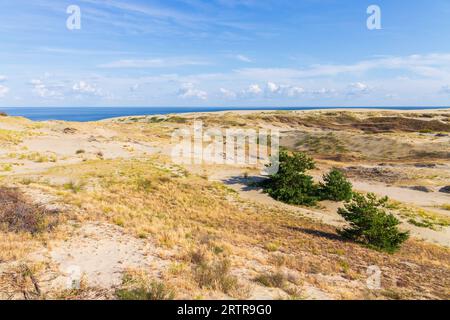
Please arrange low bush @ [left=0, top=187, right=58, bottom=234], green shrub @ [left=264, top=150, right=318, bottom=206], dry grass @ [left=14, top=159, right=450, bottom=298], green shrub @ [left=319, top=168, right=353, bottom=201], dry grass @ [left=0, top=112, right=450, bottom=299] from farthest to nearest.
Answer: green shrub @ [left=319, top=168, right=353, bottom=201], green shrub @ [left=264, top=150, right=318, bottom=206], low bush @ [left=0, top=187, right=58, bottom=234], dry grass @ [left=14, top=159, right=450, bottom=298], dry grass @ [left=0, top=112, right=450, bottom=299]

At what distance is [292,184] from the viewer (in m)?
27.4

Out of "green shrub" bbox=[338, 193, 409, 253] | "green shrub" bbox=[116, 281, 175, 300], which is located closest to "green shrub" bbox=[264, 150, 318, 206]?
"green shrub" bbox=[338, 193, 409, 253]

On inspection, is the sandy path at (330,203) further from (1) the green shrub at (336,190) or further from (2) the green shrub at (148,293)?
(2) the green shrub at (148,293)

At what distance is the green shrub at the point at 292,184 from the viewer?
1008 inches

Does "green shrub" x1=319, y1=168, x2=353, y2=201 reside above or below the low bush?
below

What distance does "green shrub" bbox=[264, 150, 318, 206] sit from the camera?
25594 mm

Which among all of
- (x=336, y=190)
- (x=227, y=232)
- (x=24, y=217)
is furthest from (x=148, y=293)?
(x=336, y=190)

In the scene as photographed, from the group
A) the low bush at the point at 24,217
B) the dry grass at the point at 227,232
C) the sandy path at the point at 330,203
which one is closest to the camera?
the dry grass at the point at 227,232

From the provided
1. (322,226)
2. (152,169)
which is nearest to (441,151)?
(322,226)

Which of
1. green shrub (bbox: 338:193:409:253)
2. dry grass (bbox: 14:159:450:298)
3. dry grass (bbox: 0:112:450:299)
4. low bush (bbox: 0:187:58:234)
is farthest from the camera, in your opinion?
green shrub (bbox: 338:193:409:253)

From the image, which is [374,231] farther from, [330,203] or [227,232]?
[330,203]

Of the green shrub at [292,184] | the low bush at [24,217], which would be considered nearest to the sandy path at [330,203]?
the green shrub at [292,184]

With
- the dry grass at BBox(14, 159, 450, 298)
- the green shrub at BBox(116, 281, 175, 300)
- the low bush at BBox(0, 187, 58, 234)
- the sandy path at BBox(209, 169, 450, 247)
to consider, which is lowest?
the sandy path at BBox(209, 169, 450, 247)

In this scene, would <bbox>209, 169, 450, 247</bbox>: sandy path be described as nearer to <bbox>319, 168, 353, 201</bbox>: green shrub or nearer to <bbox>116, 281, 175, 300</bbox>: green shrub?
<bbox>319, 168, 353, 201</bbox>: green shrub
